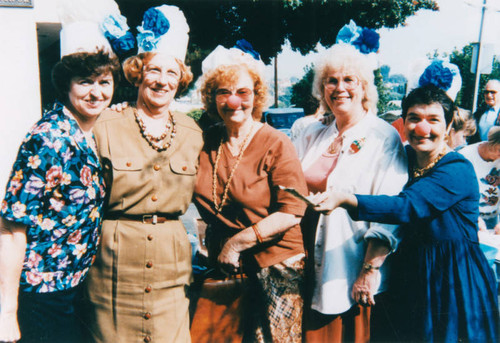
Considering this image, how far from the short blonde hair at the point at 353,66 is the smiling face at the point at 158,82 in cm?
97

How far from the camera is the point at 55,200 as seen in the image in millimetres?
1917

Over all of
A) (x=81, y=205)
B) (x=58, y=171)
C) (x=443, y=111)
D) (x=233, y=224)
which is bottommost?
(x=233, y=224)

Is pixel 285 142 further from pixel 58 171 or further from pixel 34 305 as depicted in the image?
pixel 34 305

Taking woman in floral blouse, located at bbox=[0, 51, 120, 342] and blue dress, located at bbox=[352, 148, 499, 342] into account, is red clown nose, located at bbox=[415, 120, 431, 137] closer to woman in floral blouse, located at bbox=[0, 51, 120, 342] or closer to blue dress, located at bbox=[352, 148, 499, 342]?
blue dress, located at bbox=[352, 148, 499, 342]

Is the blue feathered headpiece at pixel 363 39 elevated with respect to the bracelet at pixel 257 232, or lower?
elevated

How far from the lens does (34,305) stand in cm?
196

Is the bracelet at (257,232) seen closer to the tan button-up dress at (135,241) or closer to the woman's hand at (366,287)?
the tan button-up dress at (135,241)

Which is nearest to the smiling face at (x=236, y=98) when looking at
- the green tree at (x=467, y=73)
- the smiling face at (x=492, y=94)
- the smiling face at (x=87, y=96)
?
the smiling face at (x=87, y=96)

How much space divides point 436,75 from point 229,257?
5.32ft

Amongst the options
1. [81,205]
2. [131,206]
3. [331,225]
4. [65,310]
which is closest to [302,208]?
[331,225]

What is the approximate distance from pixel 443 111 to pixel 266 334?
65.1 inches

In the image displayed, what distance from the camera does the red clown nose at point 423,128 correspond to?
2.31 metres

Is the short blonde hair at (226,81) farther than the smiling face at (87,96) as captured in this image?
Yes

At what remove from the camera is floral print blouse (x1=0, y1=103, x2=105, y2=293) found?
5.98 feet
